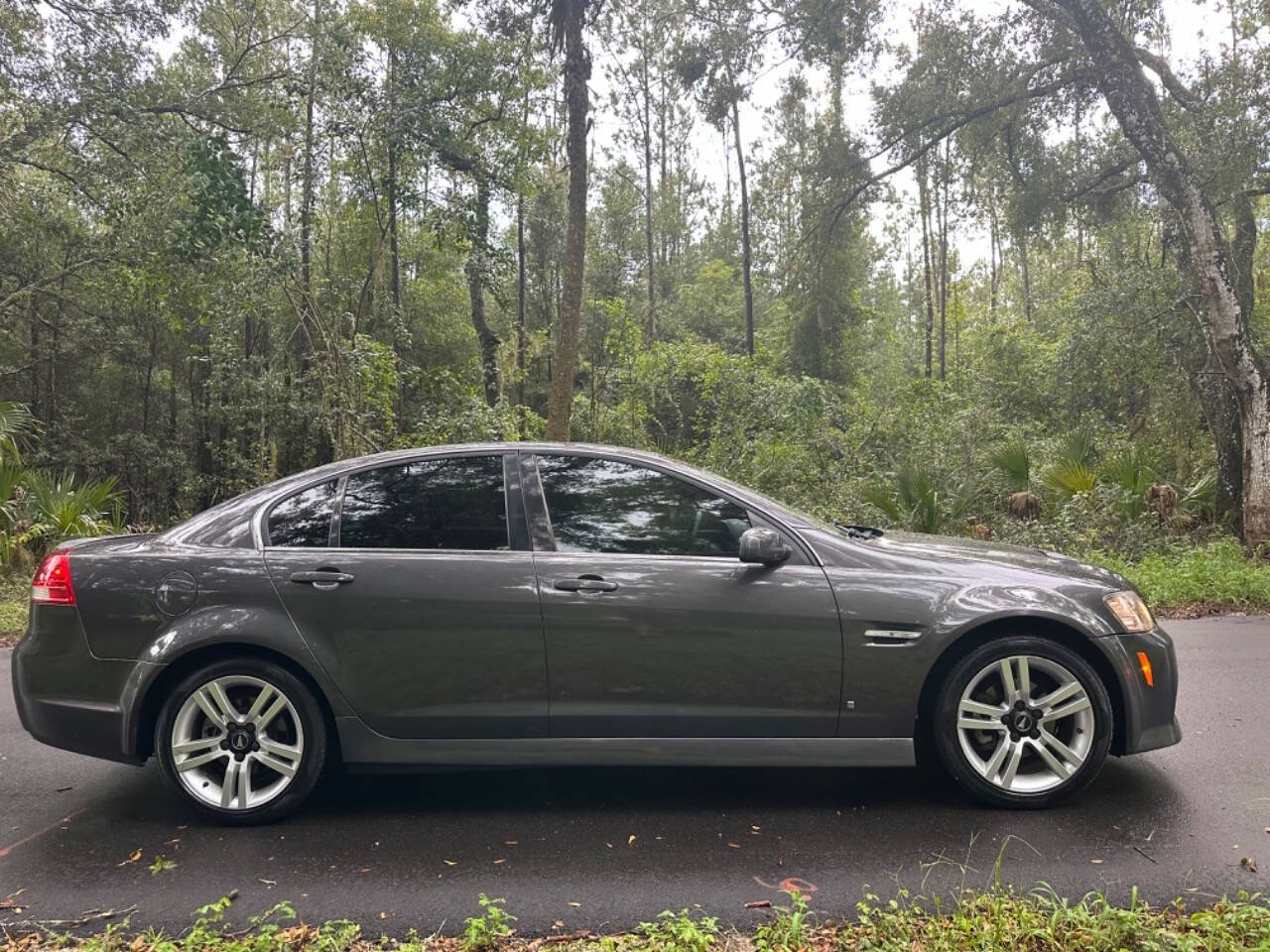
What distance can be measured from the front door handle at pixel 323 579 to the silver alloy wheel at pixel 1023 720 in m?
2.66

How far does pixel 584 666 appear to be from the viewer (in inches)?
147

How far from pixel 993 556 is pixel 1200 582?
6630 millimetres

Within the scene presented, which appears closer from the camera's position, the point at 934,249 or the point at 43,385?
the point at 43,385

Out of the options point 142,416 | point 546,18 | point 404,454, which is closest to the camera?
point 404,454

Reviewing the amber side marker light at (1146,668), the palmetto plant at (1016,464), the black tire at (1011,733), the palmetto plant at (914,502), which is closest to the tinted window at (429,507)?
the black tire at (1011,733)

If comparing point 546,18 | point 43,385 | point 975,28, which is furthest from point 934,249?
point 43,385

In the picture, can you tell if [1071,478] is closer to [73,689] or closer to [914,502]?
[914,502]

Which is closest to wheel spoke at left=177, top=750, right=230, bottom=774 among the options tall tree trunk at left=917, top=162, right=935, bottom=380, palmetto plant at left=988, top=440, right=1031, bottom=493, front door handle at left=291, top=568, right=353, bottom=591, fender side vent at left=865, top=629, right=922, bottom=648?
front door handle at left=291, top=568, right=353, bottom=591

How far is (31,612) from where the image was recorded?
3902 millimetres

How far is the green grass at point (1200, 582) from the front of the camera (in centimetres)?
863

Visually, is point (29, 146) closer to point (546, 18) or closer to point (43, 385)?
point (546, 18)

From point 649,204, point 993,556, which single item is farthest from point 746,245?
point 993,556

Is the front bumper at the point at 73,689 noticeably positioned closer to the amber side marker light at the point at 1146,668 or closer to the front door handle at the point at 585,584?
the front door handle at the point at 585,584

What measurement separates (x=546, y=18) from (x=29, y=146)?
8.80 m
